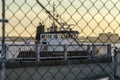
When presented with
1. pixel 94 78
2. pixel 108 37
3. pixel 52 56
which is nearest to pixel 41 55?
pixel 52 56

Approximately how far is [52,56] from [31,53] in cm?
125

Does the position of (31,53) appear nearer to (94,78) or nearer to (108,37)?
(94,78)

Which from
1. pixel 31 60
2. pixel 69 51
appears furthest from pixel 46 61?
pixel 69 51

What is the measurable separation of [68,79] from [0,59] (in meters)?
8.52

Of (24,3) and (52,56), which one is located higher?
(24,3)

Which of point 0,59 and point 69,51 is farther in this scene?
point 69,51

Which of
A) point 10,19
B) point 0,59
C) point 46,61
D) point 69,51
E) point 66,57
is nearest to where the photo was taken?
point 0,59

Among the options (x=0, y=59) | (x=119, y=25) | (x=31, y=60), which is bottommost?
(x=31, y=60)

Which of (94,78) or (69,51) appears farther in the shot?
(69,51)

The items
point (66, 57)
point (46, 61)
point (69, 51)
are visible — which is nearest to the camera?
point (46, 61)

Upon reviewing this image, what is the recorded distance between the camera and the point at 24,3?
15.6ft

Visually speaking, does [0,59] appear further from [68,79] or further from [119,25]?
[68,79]

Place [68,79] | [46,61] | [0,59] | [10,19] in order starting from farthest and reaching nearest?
1. [46,61]
2. [68,79]
3. [10,19]
4. [0,59]

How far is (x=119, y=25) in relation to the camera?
17.3 ft
